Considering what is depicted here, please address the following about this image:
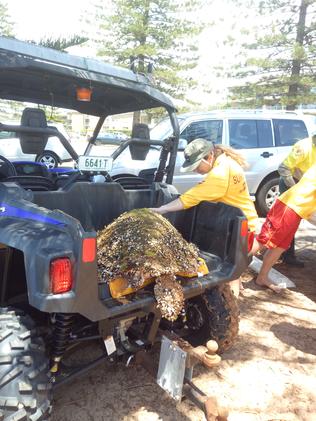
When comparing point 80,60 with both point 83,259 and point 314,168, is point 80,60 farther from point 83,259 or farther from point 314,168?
point 314,168

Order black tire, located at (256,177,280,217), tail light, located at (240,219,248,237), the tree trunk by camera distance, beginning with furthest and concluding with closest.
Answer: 1. the tree trunk
2. black tire, located at (256,177,280,217)
3. tail light, located at (240,219,248,237)

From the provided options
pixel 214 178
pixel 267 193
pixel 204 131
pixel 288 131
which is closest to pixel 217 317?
pixel 214 178

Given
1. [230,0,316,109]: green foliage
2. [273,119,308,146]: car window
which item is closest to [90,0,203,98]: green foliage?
[230,0,316,109]: green foliage

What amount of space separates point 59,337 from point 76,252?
672 millimetres

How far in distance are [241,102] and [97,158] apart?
1784 centimetres

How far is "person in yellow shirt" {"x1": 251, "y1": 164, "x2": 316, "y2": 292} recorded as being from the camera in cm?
431

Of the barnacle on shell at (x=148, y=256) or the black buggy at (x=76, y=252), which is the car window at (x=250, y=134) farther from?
the barnacle on shell at (x=148, y=256)

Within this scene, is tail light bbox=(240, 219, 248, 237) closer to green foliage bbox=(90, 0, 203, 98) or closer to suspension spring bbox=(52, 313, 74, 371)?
suspension spring bbox=(52, 313, 74, 371)

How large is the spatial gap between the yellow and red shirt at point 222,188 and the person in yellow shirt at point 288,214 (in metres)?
0.65

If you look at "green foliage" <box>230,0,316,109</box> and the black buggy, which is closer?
the black buggy

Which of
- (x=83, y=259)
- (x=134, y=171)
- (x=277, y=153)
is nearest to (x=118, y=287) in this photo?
(x=83, y=259)

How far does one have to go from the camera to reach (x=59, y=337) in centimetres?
244

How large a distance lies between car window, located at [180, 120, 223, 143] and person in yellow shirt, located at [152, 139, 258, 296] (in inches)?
159

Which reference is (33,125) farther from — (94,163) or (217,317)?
(217,317)
